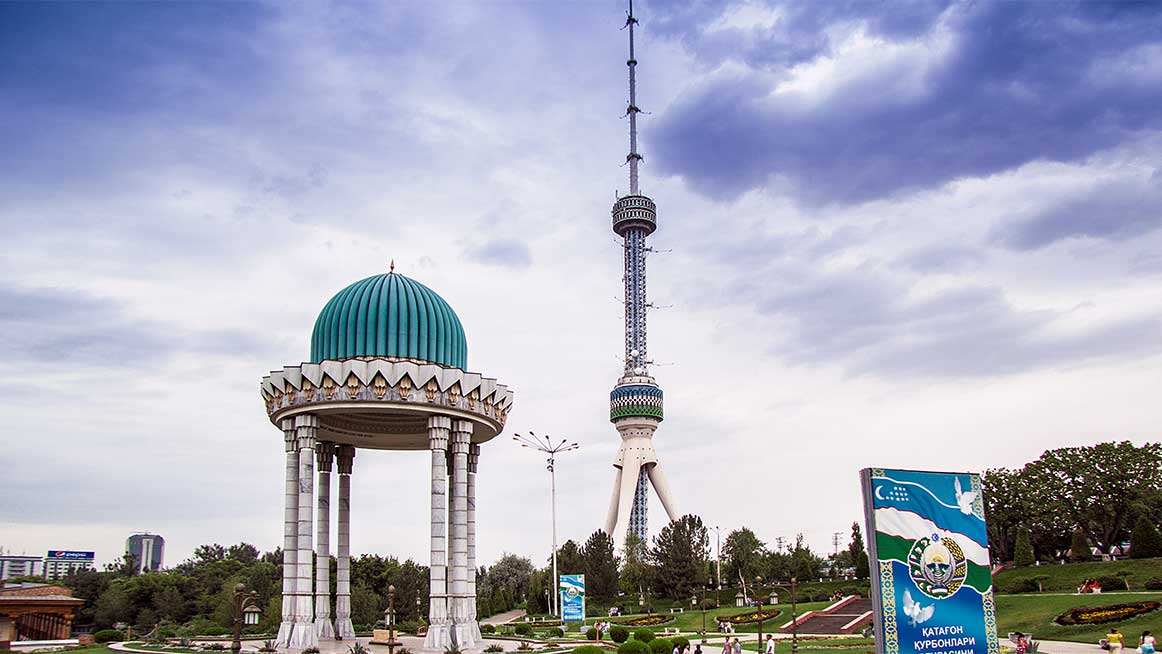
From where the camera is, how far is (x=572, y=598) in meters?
65.6

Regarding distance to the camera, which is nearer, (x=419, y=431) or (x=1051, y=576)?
(x=419, y=431)

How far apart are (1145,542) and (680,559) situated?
127ft

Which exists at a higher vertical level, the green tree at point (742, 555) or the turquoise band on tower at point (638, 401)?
the turquoise band on tower at point (638, 401)

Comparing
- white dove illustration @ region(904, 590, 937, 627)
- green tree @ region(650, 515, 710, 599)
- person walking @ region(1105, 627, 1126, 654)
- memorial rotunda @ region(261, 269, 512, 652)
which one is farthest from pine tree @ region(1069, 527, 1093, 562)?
white dove illustration @ region(904, 590, 937, 627)

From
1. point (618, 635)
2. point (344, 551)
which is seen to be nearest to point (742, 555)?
point (618, 635)

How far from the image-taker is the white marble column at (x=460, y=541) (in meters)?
42.2

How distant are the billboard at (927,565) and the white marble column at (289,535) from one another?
2671 cm

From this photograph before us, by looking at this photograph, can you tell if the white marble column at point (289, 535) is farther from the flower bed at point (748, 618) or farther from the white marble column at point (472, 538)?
the flower bed at point (748, 618)

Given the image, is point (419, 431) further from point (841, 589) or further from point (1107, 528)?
point (1107, 528)

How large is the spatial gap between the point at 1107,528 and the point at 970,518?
60.2m

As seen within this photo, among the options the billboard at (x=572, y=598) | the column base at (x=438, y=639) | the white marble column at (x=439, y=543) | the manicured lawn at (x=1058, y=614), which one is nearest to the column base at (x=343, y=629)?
the white marble column at (x=439, y=543)

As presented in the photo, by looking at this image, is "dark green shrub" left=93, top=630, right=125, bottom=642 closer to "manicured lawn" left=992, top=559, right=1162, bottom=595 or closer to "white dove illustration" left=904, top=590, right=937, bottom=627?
"white dove illustration" left=904, top=590, right=937, bottom=627

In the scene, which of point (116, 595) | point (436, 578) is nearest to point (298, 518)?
point (436, 578)

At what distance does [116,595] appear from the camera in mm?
76750
